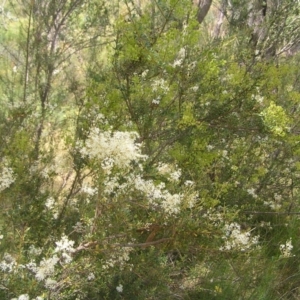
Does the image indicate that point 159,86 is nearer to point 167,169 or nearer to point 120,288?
point 167,169

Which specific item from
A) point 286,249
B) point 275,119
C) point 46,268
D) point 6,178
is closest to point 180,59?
point 275,119

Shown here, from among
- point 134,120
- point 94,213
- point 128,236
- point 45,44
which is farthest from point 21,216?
point 45,44

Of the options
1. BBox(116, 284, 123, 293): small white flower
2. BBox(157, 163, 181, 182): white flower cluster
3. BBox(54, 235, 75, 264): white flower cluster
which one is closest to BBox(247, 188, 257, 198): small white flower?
BBox(157, 163, 181, 182): white flower cluster

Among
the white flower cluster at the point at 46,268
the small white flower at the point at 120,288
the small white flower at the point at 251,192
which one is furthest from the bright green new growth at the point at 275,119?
the white flower cluster at the point at 46,268

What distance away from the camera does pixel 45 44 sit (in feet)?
12.7

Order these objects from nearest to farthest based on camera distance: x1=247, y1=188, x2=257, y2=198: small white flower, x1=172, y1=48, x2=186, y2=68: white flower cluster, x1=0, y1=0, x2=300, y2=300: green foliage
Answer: x1=0, y1=0, x2=300, y2=300: green foliage → x1=172, y1=48, x2=186, y2=68: white flower cluster → x1=247, y1=188, x2=257, y2=198: small white flower

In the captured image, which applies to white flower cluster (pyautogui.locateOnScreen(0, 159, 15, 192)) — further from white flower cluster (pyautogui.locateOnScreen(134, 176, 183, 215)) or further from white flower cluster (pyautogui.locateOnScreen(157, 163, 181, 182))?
white flower cluster (pyautogui.locateOnScreen(157, 163, 181, 182))

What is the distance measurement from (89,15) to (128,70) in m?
2.24

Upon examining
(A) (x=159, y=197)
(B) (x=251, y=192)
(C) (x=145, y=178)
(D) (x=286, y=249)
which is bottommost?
(A) (x=159, y=197)

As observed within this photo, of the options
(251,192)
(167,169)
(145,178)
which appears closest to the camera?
(145,178)

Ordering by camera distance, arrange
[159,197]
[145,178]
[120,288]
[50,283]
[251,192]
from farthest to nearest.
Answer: [251,192] < [145,178] < [120,288] < [159,197] < [50,283]

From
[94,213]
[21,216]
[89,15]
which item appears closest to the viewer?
[94,213]

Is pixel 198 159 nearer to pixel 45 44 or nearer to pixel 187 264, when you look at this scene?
pixel 187 264

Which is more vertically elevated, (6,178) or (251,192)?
(251,192)
